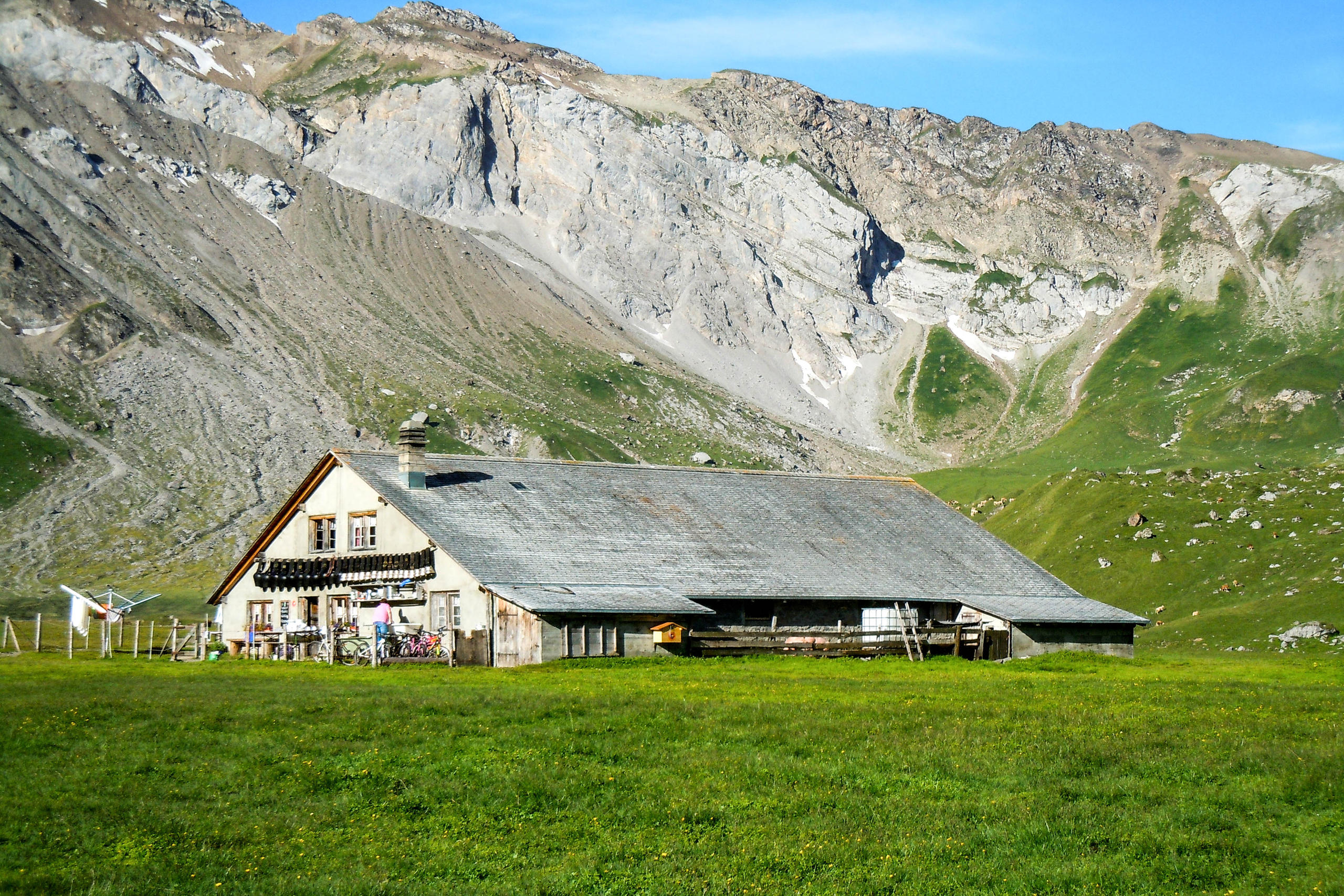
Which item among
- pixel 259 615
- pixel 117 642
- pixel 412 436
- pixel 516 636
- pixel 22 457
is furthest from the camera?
pixel 22 457

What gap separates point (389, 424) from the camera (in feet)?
546

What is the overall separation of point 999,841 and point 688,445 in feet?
560

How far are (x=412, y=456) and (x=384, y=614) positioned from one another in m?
6.12

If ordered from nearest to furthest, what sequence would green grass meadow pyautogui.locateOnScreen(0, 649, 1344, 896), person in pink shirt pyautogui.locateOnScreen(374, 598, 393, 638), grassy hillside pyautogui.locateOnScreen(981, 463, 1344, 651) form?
green grass meadow pyautogui.locateOnScreen(0, 649, 1344, 896) → person in pink shirt pyautogui.locateOnScreen(374, 598, 393, 638) → grassy hillside pyautogui.locateOnScreen(981, 463, 1344, 651)

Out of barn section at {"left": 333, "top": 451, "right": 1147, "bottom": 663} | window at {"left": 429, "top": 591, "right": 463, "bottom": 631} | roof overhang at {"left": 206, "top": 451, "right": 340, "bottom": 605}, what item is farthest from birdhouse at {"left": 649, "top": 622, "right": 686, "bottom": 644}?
roof overhang at {"left": 206, "top": 451, "right": 340, "bottom": 605}

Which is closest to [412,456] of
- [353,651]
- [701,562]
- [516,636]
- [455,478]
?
[455,478]

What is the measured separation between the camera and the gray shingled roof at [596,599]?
39.1 m

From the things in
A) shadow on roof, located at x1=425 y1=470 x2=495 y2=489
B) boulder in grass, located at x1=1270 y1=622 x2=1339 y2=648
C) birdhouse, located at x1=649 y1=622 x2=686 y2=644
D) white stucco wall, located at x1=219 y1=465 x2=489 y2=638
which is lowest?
boulder in grass, located at x1=1270 y1=622 x2=1339 y2=648

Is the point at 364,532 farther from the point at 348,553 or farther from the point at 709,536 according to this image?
the point at 709,536

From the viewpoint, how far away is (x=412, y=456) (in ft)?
156

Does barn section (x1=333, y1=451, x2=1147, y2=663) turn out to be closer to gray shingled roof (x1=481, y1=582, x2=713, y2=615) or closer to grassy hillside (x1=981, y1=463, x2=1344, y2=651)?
gray shingled roof (x1=481, y1=582, x2=713, y2=615)

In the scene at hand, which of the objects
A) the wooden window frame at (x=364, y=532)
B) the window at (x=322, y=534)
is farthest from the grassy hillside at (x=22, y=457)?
the wooden window frame at (x=364, y=532)

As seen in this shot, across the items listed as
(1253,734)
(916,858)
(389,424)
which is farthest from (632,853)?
(389,424)

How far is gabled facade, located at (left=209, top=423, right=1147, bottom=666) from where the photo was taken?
41344mm
